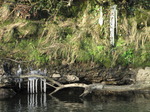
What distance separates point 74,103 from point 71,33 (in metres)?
4.17

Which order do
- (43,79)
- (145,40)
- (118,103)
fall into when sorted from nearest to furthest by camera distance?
1. (118,103)
2. (43,79)
3. (145,40)

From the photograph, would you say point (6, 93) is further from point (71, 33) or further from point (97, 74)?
point (71, 33)

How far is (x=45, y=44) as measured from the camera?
15.5 m

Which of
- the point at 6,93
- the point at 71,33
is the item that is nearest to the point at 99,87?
the point at 71,33

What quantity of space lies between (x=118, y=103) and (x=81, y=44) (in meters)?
3.74

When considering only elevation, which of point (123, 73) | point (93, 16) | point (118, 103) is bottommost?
point (118, 103)

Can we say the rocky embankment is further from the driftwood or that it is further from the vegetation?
the driftwood

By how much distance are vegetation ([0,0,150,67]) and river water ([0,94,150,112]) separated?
1.83m

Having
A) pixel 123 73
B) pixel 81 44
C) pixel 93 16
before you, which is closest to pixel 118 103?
pixel 123 73

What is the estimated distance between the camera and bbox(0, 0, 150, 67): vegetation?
15148 mm

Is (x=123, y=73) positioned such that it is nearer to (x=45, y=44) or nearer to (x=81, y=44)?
(x=81, y=44)

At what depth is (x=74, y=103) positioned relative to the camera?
12.9m

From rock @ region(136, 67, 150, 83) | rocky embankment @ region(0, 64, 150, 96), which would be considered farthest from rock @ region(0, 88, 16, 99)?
rock @ region(136, 67, 150, 83)

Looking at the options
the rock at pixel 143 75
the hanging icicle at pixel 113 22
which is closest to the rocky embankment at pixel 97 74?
the rock at pixel 143 75
